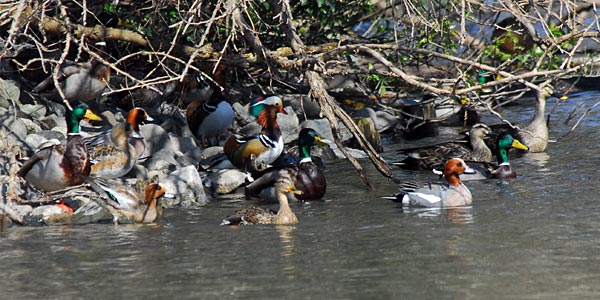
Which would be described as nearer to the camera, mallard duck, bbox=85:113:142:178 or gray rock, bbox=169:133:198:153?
mallard duck, bbox=85:113:142:178

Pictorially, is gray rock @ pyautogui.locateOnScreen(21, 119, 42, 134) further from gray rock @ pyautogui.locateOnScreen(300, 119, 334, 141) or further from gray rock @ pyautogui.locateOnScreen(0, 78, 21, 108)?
gray rock @ pyautogui.locateOnScreen(300, 119, 334, 141)

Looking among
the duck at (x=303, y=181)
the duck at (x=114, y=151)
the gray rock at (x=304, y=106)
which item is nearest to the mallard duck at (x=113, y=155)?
the duck at (x=114, y=151)

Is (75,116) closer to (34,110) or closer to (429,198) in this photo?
(34,110)

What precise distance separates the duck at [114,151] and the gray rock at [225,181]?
33.9 inches

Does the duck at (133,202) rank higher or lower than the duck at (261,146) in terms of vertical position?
lower

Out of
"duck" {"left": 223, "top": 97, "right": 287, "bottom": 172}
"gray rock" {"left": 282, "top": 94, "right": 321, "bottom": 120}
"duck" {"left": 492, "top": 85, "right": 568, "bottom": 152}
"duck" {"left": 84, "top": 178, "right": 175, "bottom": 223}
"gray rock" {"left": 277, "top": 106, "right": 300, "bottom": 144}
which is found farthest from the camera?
"gray rock" {"left": 282, "top": 94, "right": 321, "bottom": 120}

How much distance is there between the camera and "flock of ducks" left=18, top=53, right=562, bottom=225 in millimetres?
9461

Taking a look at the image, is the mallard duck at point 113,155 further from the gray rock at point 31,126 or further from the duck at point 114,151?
the gray rock at point 31,126

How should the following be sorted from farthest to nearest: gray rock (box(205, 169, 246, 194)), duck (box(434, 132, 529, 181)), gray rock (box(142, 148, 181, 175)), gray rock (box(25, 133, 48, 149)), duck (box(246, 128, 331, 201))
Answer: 1. duck (box(434, 132, 529, 181))
2. gray rock (box(142, 148, 181, 175))
3. gray rock (box(205, 169, 246, 194))
4. gray rock (box(25, 133, 48, 149))
5. duck (box(246, 128, 331, 201))

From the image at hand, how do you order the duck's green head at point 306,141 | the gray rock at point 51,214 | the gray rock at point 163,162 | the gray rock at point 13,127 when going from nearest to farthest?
the gray rock at point 51,214 → the gray rock at point 13,127 → the gray rock at point 163,162 → the duck's green head at point 306,141

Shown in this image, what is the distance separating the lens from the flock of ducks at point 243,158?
372 inches

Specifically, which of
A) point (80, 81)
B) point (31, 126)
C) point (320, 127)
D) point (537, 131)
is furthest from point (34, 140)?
point (537, 131)

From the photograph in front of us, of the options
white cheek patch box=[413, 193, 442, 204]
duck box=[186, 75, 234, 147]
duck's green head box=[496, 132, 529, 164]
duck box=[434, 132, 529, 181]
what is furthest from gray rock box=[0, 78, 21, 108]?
duck's green head box=[496, 132, 529, 164]

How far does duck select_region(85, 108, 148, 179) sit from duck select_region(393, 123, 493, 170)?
3399mm
